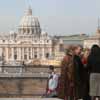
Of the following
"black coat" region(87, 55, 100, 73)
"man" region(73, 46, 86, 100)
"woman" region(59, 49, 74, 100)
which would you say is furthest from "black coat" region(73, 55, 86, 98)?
"black coat" region(87, 55, 100, 73)

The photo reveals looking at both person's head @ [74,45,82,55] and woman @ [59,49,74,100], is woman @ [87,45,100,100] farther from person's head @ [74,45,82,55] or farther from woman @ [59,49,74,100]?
woman @ [59,49,74,100]

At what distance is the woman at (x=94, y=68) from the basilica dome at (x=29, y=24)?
132m

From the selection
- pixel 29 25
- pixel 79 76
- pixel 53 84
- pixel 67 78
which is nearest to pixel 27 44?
pixel 29 25

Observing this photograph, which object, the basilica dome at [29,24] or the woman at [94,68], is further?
the basilica dome at [29,24]

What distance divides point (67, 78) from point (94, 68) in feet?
2.15

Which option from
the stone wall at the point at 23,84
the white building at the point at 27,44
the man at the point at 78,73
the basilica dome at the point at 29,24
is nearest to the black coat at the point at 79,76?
the man at the point at 78,73

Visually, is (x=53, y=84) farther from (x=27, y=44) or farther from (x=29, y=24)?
(x=29, y=24)

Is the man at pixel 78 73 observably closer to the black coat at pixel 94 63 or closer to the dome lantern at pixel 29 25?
the black coat at pixel 94 63

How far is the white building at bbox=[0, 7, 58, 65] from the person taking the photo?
13875 cm

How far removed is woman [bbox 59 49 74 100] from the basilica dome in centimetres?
13132

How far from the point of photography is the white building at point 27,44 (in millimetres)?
138750

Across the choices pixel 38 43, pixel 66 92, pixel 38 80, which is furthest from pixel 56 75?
pixel 38 43

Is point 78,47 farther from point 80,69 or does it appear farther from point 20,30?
point 20,30

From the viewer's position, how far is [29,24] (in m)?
142
